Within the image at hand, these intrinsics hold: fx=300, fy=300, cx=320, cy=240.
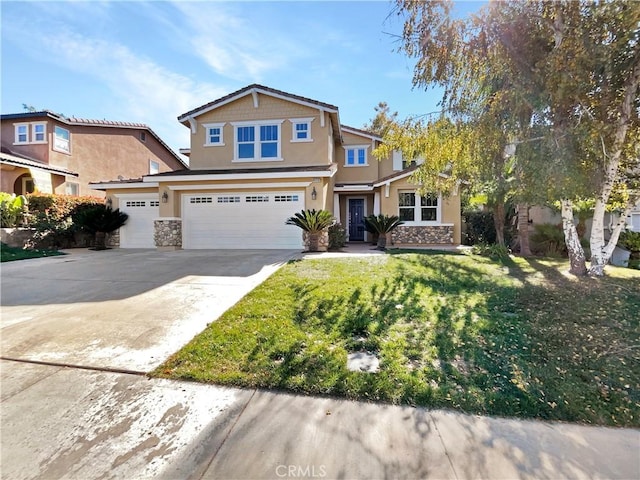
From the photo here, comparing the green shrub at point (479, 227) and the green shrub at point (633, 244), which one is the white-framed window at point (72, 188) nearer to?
the green shrub at point (479, 227)

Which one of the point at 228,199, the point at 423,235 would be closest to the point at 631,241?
the point at 423,235

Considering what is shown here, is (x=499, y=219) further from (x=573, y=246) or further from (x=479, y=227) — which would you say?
(x=573, y=246)

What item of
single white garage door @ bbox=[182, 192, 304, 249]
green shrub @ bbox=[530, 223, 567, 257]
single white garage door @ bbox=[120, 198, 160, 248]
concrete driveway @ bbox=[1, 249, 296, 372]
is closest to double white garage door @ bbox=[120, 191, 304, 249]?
single white garage door @ bbox=[182, 192, 304, 249]

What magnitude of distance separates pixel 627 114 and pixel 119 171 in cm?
2629

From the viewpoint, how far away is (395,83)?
9.32 meters

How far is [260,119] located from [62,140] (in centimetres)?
1406

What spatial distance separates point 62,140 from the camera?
18953 millimetres

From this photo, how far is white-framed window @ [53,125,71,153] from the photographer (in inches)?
730

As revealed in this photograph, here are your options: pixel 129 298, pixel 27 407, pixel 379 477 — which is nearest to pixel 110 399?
pixel 27 407

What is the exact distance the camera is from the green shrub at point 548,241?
39.2 feet

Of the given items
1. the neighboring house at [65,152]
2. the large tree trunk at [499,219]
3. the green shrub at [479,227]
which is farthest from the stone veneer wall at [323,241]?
the neighboring house at [65,152]

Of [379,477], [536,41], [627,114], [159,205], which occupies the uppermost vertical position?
[536,41]

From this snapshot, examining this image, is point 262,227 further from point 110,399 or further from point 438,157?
point 110,399

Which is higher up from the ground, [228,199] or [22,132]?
[22,132]
